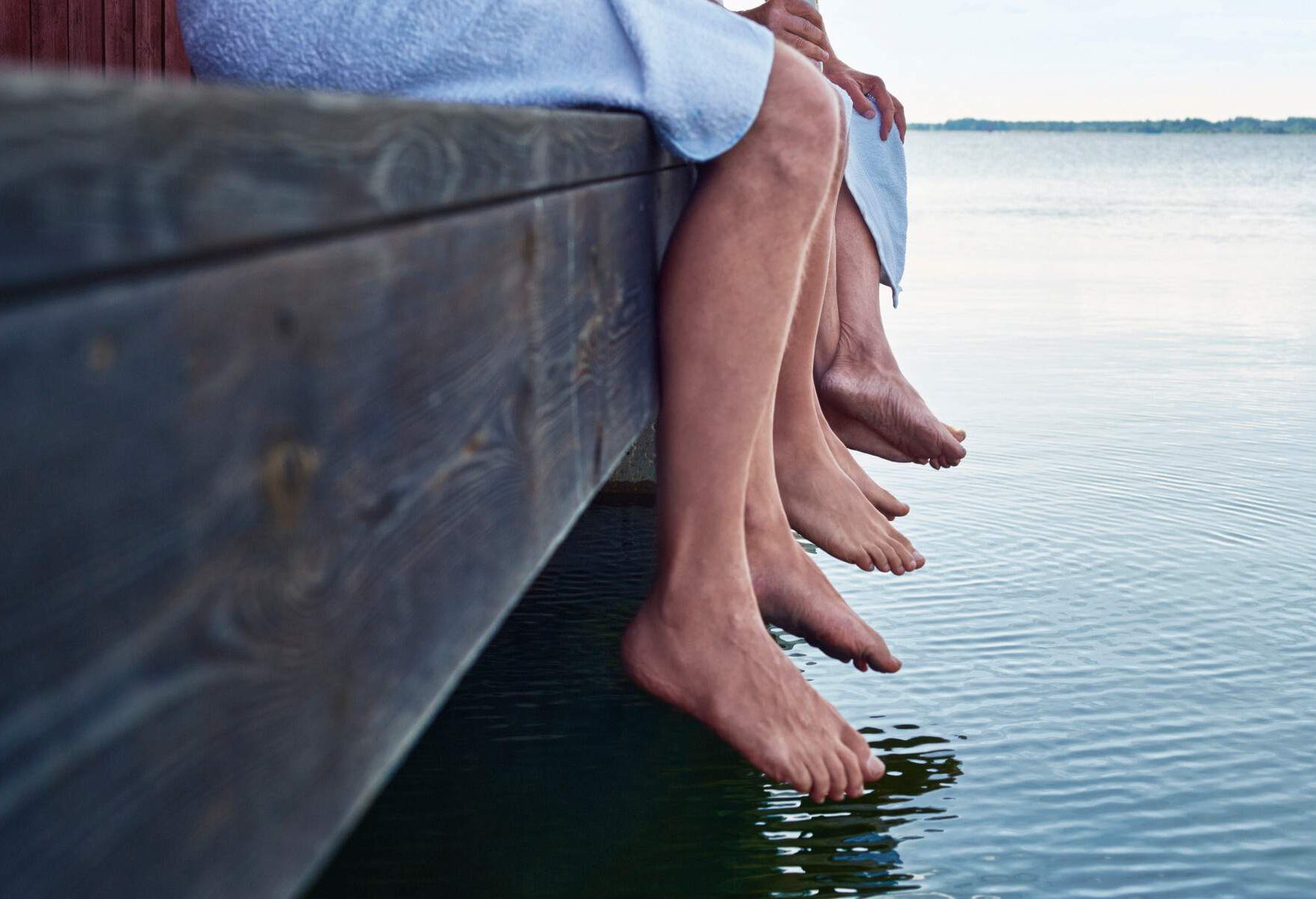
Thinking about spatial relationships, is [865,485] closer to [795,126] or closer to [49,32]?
[795,126]

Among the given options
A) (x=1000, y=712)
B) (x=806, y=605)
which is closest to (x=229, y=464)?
(x=806, y=605)

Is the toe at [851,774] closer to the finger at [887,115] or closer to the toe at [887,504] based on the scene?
the toe at [887,504]

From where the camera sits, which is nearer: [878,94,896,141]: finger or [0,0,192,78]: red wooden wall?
A: [0,0,192,78]: red wooden wall

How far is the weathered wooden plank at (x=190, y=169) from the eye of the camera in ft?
1.37

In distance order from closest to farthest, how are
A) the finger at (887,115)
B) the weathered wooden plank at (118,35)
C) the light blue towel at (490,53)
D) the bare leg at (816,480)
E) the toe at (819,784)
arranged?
the light blue towel at (490,53), the toe at (819,784), the bare leg at (816,480), the finger at (887,115), the weathered wooden plank at (118,35)

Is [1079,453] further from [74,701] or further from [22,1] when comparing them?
[74,701]

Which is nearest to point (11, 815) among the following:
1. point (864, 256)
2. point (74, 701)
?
point (74, 701)

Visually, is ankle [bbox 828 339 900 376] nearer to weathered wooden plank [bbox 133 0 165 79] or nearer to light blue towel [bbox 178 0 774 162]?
light blue towel [bbox 178 0 774 162]

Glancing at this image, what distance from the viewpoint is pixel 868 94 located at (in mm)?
2949

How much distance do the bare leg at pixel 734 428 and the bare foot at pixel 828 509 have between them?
643 mm

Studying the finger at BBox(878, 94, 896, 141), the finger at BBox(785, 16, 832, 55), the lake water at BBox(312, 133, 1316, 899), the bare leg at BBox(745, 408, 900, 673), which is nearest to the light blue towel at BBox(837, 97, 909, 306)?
the finger at BBox(878, 94, 896, 141)

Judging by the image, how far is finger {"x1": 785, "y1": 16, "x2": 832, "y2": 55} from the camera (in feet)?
7.36

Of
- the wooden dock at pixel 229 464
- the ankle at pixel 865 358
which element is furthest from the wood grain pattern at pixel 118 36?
the wooden dock at pixel 229 464

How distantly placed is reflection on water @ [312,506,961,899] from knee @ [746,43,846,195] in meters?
0.67
